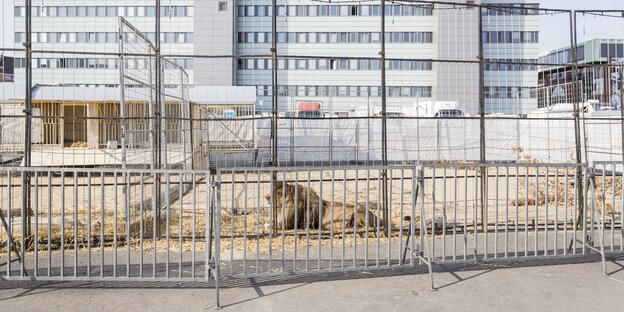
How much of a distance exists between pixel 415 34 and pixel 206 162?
34616mm

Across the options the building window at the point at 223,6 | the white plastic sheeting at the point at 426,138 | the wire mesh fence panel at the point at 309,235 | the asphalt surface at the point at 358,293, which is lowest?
the asphalt surface at the point at 358,293

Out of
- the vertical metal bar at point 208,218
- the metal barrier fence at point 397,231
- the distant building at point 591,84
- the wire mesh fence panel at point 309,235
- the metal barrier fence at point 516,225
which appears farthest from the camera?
the distant building at point 591,84

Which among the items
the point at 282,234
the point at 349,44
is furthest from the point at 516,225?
the point at 349,44

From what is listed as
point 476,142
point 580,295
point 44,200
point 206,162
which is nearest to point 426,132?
point 476,142

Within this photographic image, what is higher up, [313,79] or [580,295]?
[313,79]

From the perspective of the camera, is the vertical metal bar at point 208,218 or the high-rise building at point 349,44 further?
the high-rise building at point 349,44

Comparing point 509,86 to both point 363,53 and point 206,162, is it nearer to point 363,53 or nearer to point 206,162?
point 363,53

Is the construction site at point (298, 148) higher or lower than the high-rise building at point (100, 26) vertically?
lower

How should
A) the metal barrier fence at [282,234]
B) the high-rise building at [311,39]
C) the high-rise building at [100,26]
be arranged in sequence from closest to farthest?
1. the metal barrier fence at [282,234]
2. the high-rise building at [100,26]
3. the high-rise building at [311,39]

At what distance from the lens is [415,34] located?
4581 centimetres

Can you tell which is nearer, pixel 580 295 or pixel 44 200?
pixel 580 295

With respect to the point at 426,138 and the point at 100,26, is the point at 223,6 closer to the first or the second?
the point at 100,26

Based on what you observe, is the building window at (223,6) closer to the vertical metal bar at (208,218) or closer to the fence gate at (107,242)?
the fence gate at (107,242)

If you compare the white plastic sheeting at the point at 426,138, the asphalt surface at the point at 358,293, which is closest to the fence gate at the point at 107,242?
the asphalt surface at the point at 358,293
